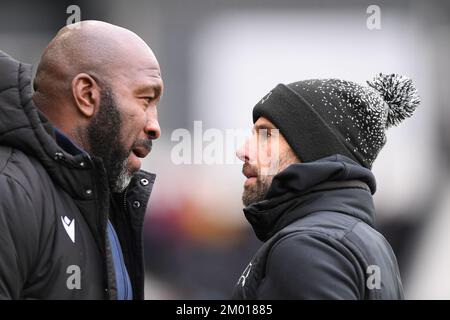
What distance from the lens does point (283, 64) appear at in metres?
5.45

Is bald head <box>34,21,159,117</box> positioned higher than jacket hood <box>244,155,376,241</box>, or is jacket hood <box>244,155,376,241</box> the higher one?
bald head <box>34,21,159,117</box>

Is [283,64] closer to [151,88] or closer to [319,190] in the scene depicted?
[151,88]

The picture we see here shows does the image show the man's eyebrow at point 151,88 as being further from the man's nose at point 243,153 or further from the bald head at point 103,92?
the man's nose at point 243,153

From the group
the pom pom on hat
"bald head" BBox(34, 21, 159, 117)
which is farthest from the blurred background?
"bald head" BBox(34, 21, 159, 117)

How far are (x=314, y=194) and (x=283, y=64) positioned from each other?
2.99m

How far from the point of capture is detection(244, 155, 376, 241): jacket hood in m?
2.52

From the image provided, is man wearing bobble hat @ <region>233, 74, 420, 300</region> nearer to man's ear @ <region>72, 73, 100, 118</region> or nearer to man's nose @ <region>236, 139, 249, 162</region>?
man's nose @ <region>236, 139, 249, 162</region>

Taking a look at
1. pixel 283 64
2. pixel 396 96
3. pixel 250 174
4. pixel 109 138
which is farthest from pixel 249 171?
pixel 283 64

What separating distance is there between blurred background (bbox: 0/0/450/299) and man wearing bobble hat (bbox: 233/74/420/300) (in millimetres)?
2400
